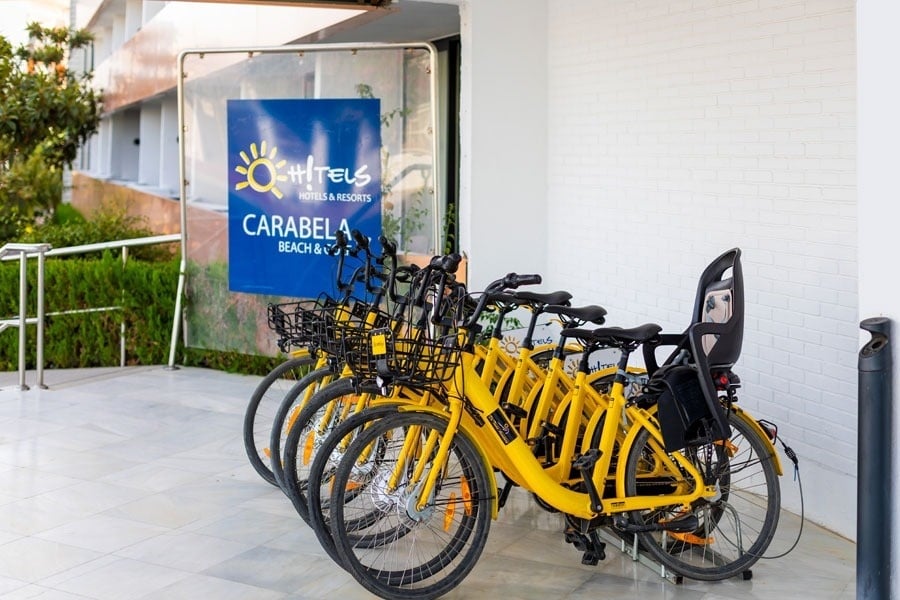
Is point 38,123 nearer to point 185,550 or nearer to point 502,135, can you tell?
point 502,135

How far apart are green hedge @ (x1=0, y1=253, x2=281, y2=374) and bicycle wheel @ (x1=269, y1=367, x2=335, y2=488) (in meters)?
3.50

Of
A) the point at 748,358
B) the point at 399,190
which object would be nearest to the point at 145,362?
the point at 399,190

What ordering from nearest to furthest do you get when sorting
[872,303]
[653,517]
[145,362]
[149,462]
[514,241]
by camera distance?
[872,303]
[653,517]
[149,462]
[514,241]
[145,362]

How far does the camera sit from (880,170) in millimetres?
3660

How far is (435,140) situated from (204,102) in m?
1.89

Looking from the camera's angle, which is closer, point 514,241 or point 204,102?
point 514,241

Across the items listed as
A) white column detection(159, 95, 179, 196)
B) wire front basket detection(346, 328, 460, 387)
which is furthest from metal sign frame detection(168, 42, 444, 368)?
white column detection(159, 95, 179, 196)

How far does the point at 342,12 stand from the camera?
8055mm

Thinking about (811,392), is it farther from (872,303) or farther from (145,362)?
(145,362)

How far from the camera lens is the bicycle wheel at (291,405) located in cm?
486

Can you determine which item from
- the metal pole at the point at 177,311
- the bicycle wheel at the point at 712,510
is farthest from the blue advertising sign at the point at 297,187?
the bicycle wheel at the point at 712,510

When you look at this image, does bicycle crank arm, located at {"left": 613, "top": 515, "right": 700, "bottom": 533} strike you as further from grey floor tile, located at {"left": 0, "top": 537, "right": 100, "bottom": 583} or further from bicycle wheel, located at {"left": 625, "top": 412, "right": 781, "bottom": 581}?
grey floor tile, located at {"left": 0, "top": 537, "right": 100, "bottom": 583}

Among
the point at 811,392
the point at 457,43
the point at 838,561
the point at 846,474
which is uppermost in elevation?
the point at 457,43

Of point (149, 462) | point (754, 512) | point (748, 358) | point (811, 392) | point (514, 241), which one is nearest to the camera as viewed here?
point (754, 512)
